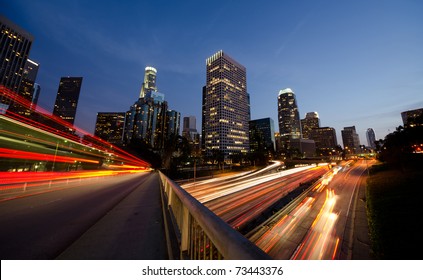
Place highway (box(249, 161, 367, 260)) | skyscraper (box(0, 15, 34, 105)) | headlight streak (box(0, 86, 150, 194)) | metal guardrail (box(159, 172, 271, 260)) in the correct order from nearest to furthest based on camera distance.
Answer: metal guardrail (box(159, 172, 271, 260))
highway (box(249, 161, 367, 260))
headlight streak (box(0, 86, 150, 194))
skyscraper (box(0, 15, 34, 105))

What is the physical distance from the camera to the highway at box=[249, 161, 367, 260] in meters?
10.6

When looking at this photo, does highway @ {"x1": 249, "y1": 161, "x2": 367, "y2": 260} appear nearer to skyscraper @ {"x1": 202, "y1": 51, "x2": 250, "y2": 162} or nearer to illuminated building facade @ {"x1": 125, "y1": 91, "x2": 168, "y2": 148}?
skyscraper @ {"x1": 202, "y1": 51, "x2": 250, "y2": 162}

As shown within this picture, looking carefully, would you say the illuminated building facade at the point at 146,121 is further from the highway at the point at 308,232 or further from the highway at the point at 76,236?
the highway at the point at 76,236

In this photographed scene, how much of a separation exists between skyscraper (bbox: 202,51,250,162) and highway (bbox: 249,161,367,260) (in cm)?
11035

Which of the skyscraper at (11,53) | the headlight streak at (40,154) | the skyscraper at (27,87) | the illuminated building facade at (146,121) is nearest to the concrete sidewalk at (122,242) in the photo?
the headlight streak at (40,154)

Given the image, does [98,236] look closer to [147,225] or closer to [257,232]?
[147,225]

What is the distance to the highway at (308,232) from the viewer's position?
419 inches

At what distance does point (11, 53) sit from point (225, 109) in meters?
135

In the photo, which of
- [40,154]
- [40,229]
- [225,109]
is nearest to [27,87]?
[225,109]

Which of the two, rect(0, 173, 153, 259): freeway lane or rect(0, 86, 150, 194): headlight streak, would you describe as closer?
rect(0, 173, 153, 259): freeway lane

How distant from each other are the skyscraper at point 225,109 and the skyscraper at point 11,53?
397ft

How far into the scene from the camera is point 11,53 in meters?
90.1

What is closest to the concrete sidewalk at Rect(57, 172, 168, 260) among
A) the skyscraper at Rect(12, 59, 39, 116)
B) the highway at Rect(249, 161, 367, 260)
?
the highway at Rect(249, 161, 367, 260)
